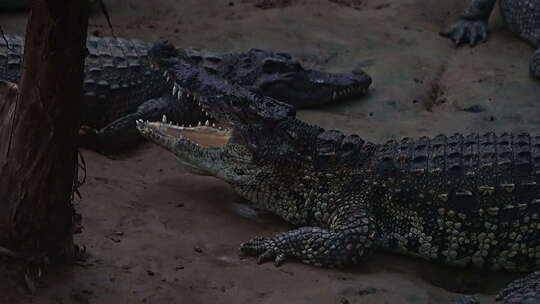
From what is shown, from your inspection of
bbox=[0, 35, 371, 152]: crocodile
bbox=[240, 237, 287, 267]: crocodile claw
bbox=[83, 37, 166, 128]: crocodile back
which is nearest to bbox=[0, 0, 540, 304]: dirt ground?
bbox=[240, 237, 287, 267]: crocodile claw

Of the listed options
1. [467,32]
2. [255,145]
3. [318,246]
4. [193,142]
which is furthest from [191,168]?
[467,32]

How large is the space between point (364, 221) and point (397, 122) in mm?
2050

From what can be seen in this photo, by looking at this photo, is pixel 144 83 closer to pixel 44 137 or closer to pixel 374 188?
pixel 374 188

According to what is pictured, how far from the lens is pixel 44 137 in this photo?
3697 millimetres

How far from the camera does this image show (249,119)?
512 centimetres

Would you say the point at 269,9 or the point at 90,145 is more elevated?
the point at 269,9

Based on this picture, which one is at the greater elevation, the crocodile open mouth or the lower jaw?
the crocodile open mouth

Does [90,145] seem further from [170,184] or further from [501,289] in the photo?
[501,289]

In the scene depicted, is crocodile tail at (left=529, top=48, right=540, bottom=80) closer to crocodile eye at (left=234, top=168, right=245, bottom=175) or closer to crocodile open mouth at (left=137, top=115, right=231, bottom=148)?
crocodile open mouth at (left=137, top=115, right=231, bottom=148)

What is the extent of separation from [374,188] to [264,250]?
2.46 feet

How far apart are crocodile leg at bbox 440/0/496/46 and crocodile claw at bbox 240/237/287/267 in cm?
429

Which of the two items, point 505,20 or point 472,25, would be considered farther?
point 505,20

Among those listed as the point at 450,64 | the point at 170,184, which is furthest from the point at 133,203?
the point at 450,64

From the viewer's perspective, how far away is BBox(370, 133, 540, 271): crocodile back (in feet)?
15.5
